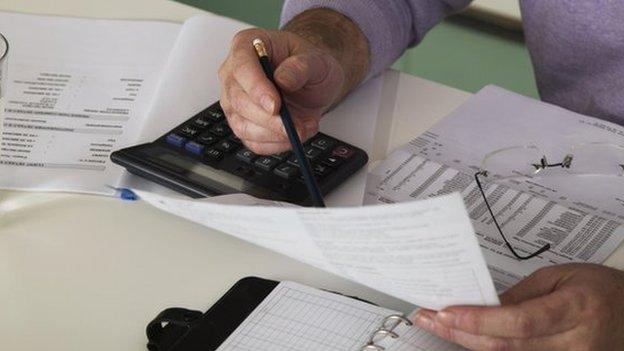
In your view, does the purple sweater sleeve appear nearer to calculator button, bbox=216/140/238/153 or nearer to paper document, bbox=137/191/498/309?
calculator button, bbox=216/140/238/153

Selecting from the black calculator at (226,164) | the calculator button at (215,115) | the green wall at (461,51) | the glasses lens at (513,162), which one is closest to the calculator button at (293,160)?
the black calculator at (226,164)

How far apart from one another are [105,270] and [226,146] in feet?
0.61

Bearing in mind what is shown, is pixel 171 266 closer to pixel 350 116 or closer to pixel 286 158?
pixel 286 158

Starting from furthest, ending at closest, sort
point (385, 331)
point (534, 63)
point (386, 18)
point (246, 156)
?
1. point (534, 63)
2. point (386, 18)
3. point (246, 156)
4. point (385, 331)

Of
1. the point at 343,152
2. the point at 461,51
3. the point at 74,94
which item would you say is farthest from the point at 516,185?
the point at 461,51

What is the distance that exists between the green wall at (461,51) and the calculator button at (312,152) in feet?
4.39

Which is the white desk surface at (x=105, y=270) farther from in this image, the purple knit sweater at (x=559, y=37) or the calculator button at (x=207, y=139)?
the purple knit sweater at (x=559, y=37)

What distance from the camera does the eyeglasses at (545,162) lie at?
0.98m

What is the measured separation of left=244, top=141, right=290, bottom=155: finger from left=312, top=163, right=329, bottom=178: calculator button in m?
0.03

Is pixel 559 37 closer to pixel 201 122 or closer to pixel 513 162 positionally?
pixel 513 162

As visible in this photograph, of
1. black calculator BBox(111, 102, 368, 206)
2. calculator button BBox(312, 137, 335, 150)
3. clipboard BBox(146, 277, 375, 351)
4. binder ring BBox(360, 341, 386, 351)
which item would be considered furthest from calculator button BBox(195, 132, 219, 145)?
binder ring BBox(360, 341, 386, 351)

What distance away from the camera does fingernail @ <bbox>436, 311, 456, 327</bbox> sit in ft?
2.17

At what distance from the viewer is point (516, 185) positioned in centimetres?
97

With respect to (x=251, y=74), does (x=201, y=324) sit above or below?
below
